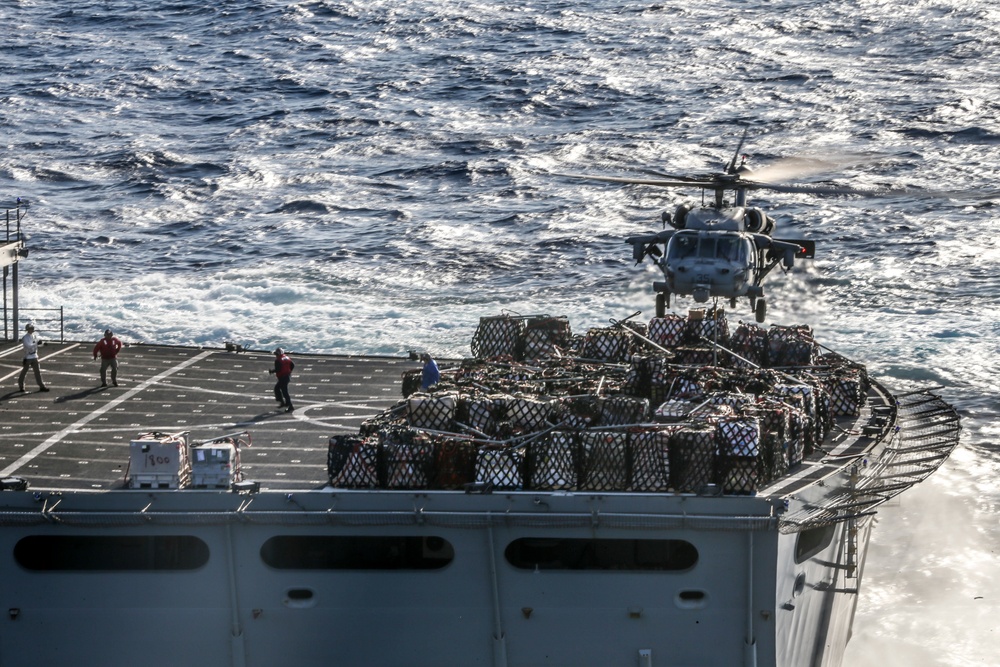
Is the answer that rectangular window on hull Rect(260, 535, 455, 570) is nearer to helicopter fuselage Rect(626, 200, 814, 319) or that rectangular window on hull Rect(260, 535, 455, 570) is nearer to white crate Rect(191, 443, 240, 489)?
white crate Rect(191, 443, 240, 489)

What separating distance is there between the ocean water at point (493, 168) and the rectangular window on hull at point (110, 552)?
20650mm

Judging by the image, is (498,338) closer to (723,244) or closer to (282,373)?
(282,373)

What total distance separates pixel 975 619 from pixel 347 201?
42616mm

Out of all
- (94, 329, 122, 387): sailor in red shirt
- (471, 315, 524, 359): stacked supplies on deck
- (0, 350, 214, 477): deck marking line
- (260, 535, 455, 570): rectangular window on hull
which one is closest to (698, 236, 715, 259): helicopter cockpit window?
(471, 315, 524, 359): stacked supplies on deck

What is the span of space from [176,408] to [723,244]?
14331mm

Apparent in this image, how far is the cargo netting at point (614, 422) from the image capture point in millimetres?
22172

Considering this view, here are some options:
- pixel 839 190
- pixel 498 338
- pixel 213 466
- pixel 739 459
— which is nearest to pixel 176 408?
pixel 498 338

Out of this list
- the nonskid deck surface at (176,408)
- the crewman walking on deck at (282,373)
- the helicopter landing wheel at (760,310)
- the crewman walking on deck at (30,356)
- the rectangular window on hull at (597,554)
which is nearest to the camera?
the rectangular window on hull at (597,554)

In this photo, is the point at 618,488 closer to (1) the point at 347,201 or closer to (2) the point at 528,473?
(2) the point at 528,473

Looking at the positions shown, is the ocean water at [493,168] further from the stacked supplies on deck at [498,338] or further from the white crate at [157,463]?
the white crate at [157,463]

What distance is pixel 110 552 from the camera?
72.3ft

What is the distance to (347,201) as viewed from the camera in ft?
227

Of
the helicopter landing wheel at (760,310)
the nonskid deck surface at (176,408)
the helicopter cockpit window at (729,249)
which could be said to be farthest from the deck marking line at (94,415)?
the helicopter landing wheel at (760,310)

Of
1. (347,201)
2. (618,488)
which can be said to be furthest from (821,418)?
(347,201)
